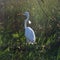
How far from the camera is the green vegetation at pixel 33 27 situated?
6.32 meters

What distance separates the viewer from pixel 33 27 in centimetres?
718

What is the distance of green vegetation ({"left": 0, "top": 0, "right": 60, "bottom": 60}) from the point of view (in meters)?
6.32

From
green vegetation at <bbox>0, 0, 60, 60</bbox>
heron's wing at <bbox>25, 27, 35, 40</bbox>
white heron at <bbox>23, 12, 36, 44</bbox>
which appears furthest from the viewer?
heron's wing at <bbox>25, 27, 35, 40</bbox>

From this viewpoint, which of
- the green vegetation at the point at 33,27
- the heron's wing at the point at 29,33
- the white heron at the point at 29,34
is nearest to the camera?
the green vegetation at the point at 33,27

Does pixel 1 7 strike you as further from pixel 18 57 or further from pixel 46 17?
pixel 18 57

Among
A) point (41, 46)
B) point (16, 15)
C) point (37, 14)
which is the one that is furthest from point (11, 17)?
point (41, 46)

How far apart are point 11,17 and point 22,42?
0.77 meters

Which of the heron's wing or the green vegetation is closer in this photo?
the green vegetation

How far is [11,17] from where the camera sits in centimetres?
726

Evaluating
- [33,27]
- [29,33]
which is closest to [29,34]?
[29,33]

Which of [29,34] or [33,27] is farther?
[33,27]

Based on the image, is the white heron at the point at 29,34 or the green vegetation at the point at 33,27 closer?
the green vegetation at the point at 33,27

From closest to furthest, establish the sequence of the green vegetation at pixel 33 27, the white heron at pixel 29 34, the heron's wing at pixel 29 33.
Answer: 1. the green vegetation at pixel 33 27
2. the white heron at pixel 29 34
3. the heron's wing at pixel 29 33

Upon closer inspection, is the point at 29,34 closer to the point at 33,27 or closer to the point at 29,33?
the point at 29,33
